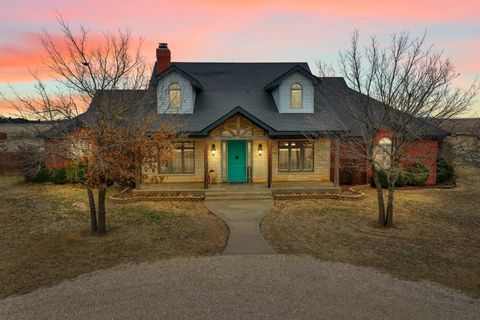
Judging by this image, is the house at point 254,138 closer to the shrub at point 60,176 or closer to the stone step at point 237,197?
the stone step at point 237,197

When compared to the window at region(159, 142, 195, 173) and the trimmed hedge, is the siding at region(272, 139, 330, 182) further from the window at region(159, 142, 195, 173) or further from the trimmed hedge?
the window at region(159, 142, 195, 173)

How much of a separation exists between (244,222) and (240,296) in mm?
5558

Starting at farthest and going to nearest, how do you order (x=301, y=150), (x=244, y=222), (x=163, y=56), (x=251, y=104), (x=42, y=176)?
1. (x=163, y=56)
2. (x=42, y=176)
3. (x=251, y=104)
4. (x=301, y=150)
5. (x=244, y=222)

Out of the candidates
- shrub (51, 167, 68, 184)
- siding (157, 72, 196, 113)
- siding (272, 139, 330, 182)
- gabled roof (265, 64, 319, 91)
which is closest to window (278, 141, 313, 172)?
siding (272, 139, 330, 182)

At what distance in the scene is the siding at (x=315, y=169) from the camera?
18.8 metres

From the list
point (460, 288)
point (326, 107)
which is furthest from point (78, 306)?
point (326, 107)

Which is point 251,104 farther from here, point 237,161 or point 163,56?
point 163,56

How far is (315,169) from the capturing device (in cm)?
1902

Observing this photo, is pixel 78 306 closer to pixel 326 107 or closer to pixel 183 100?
pixel 183 100

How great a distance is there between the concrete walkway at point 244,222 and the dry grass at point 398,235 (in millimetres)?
388

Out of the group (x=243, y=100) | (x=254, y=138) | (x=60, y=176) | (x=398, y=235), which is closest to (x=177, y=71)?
(x=243, y=100)

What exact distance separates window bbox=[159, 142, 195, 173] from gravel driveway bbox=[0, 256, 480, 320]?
35.0 ft

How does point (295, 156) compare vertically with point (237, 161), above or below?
above

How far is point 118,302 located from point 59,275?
2.23m
